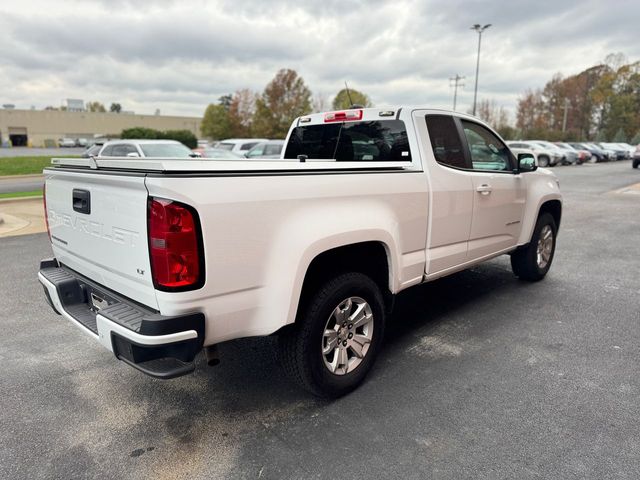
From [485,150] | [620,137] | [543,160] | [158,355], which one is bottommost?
[158,355]

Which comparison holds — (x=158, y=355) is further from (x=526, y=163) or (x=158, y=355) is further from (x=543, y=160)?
(x=543, y=160)

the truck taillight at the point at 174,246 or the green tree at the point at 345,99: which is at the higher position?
the green tree at the point at 345,99

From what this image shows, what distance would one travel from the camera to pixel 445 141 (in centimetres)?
396

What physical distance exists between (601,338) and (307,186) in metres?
3.17

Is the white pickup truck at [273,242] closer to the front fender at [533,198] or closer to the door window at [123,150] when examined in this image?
the front fender at [533,198]

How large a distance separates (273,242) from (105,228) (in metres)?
0.98

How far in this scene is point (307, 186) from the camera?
269 centimetres

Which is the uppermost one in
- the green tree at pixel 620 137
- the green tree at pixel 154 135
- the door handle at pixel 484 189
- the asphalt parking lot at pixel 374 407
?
the green tree at pixel 620 137

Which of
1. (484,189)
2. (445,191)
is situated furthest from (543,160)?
(445,191)

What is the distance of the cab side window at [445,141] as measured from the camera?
382 cm

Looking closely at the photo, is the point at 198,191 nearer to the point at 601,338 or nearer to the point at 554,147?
the point at 601,338

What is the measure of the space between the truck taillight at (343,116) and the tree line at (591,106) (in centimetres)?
6645

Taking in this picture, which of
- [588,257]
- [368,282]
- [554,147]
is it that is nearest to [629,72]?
[554,147]

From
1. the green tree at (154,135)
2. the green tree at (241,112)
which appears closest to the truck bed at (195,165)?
the green tree at (154,135)
